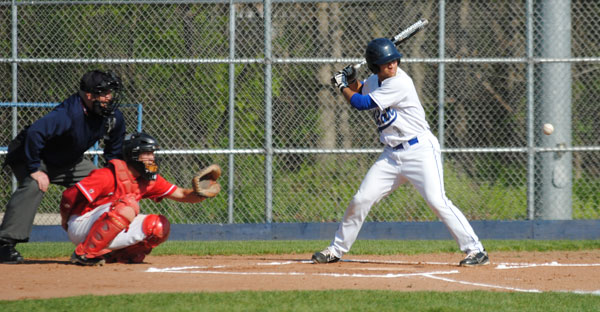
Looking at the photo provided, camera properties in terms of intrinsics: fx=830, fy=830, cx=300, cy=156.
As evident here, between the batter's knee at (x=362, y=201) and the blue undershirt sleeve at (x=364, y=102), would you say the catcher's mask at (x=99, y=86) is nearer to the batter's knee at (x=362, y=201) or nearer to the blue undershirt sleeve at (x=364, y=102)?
the blue undershirt sleeve at (x=364, y=102)

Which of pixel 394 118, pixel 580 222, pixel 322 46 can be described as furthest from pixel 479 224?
pixel 394 118

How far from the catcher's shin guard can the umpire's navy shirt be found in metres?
0.70

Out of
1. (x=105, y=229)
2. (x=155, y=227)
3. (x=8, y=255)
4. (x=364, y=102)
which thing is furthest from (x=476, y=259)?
(x=8, y=255)

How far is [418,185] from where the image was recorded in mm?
6629

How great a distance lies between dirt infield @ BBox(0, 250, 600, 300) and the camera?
5391 mm

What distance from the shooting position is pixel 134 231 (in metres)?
6.39

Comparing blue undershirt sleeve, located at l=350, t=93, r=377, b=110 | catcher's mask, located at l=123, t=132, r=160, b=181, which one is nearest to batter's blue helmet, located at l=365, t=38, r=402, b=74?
blue undershirt sleeve, located at l=350, t=93, r=377, b=110

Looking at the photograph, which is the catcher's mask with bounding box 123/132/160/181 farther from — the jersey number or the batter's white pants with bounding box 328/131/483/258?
the jersey number

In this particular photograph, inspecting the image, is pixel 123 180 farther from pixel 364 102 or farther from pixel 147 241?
pixel 364 102

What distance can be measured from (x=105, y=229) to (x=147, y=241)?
48 centimetres

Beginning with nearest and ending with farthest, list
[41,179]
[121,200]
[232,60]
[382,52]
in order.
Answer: [121,200]
[41,179]
[382,52]
[232,60]

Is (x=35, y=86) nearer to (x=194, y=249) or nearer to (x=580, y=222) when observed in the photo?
(x=194, y=249)

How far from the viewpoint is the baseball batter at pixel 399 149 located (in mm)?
6512

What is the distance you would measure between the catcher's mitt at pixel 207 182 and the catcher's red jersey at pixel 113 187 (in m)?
0.28
